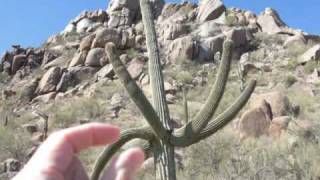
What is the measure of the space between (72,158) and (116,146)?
15.7 feet

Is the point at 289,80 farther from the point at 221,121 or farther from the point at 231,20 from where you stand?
the point at 221,121

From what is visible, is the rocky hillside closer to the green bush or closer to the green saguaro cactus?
the green bush

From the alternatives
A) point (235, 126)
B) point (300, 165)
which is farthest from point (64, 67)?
point (300, 165)

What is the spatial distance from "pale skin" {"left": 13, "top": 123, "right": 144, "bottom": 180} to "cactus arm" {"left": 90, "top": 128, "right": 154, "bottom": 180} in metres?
4.60

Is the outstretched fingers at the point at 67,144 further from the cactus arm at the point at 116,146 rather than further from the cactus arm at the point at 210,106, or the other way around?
the cactus arm at the point at 210,106

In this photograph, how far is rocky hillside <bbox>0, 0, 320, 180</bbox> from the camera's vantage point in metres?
14.8

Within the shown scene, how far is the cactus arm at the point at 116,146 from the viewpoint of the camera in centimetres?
561

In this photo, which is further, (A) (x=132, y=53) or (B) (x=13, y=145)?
(A) (x=132, y=53)

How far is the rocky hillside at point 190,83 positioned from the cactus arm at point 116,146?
687cm

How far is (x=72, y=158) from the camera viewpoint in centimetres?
96

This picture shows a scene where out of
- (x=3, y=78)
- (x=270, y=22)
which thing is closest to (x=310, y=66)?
(x=270, y=22)

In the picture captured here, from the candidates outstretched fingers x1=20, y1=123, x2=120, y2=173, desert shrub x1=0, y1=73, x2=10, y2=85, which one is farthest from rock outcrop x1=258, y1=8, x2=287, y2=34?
outstretched fingers x1=20, y1=123, x2=120, y2=173

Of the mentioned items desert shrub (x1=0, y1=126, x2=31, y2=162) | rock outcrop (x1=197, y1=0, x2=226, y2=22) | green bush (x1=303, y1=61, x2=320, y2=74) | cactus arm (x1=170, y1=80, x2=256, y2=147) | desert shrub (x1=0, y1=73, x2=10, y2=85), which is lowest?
desert shrub (x1=0, y1=126, x2=31, y2=162)

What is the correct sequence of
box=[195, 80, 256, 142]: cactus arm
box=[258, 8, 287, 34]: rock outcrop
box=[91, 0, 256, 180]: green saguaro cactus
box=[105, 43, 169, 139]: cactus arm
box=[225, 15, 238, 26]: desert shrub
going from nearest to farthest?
1. box=[105, 43, 169, 139]: cactus arm
2. box=[91, 0, 256, 180]: green saguaro cactus
3. box=[195, 80, 256, 142]: cactus arm
4. box=[225, 15, 238, 26]: desert shrub
5. box=[258, 8, 287, 34]: rock outcrop
